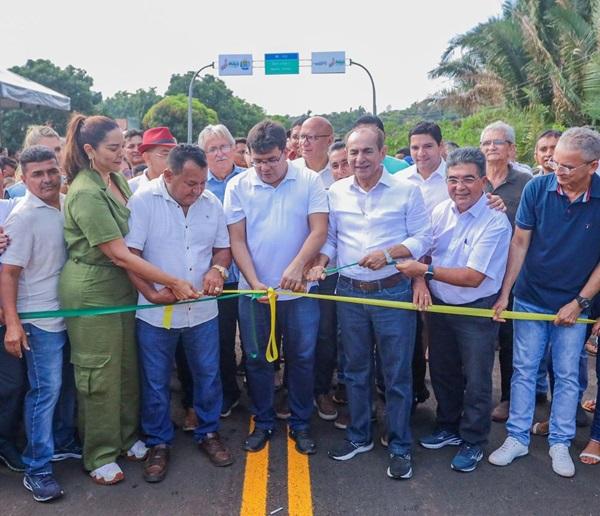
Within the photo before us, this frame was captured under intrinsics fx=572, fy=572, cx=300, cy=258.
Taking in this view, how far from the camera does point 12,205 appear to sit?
4199 millimetres

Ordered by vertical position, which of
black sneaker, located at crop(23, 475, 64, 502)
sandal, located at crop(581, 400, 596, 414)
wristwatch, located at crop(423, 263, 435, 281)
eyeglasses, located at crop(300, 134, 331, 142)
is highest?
eyeglasses, located at crop(300, 134, 331, 142)

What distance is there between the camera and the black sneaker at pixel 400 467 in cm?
380

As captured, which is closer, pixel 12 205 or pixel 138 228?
pixel 138 228

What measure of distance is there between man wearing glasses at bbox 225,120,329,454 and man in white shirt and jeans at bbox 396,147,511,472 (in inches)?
29.8

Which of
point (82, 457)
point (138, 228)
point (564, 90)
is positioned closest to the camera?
point (138, 228)

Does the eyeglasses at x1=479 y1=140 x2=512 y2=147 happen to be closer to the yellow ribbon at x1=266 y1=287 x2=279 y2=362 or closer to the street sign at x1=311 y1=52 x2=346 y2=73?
the yellow ribbon at x1=266 y1=287 x2=279 y2=362

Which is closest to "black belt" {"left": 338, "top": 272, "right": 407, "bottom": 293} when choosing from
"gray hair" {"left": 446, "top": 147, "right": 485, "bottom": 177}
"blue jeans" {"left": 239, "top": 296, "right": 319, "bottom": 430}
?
"blue jeans" {"left": 239, "top": 296, "right": 319, "bottom": 430}

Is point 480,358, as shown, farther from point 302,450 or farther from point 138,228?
point 138,228

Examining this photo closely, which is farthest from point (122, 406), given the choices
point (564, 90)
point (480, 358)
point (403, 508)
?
point (564, 90)

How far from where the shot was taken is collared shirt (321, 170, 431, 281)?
386 centimetres

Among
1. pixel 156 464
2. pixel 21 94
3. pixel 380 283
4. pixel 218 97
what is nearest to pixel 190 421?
pixel 156 464

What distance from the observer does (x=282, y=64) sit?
2748 centimetres

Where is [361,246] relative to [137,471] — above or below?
above

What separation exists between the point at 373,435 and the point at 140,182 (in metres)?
3.06
